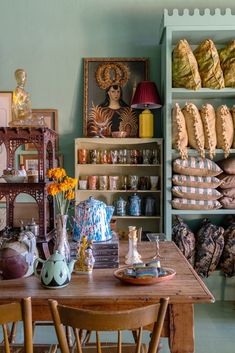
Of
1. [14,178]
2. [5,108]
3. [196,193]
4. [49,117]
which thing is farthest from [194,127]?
[14,178]

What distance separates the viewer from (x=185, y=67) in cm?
363

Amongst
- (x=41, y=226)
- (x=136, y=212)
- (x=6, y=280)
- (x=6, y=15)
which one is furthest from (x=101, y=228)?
(x=6, y=15)

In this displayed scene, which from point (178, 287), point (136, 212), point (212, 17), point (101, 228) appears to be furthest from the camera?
point (136, 212)

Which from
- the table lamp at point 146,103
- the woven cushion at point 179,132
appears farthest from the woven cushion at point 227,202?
the table lamp at point 146,103

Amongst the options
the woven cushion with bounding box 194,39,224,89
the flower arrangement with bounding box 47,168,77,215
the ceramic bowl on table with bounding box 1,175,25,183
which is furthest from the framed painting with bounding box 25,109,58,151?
the flower arrangement with bounding box 47,168,77,215

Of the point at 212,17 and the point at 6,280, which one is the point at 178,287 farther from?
the point at 212,17

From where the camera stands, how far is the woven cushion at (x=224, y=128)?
12.1 ft

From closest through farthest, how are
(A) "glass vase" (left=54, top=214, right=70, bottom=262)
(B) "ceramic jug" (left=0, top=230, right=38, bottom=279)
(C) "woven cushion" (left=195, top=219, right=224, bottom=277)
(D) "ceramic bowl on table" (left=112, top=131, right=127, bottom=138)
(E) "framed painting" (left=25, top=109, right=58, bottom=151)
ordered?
1. (B) "ceramic jug" (left=0, top=230, right=38, bottom=279)
2. (A) "glass vase" (left=54, top=214, right=70, bottom=262)
3. (C) "woven cushion" (left=195, top=219, right=224, bottom=277)
4. (D) "ceramic bowl on table" (left=112, top=131, right=127, bottom=138)
5. (E) "framed painting" (left=25, top=109, right=58, bottom=151)

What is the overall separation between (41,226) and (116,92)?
2.26m

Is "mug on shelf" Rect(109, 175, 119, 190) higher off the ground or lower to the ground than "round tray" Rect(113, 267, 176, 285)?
higher

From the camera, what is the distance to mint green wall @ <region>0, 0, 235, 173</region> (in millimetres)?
4086

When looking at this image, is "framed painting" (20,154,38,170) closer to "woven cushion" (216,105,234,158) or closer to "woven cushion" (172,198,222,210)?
"woven cushion" (172,198,222,210)

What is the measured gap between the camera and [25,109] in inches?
96.6

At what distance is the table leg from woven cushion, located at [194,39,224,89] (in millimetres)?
2568
